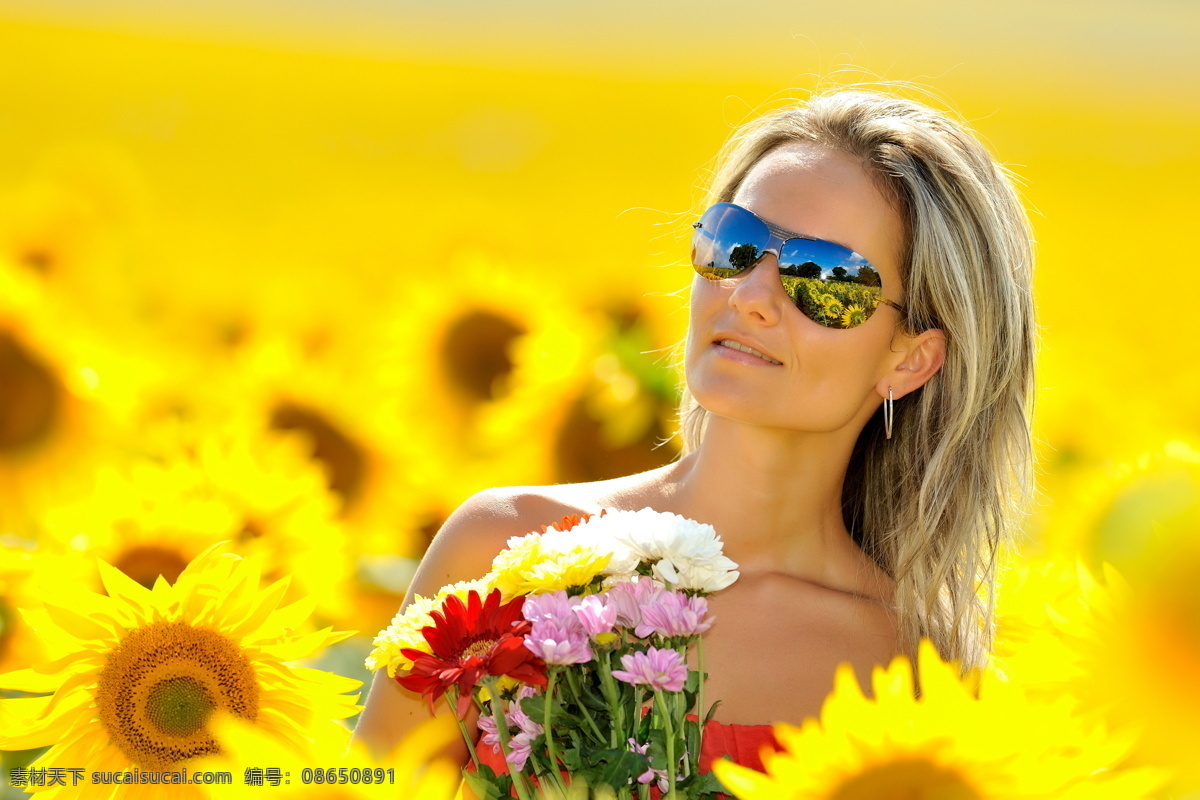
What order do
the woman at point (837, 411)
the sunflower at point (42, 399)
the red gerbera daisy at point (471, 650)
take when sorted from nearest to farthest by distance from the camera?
1. the red gerbera daisy at point (471, 650)
2. the woman at point (837, 411)
3. the sunflower at point (42, 399)

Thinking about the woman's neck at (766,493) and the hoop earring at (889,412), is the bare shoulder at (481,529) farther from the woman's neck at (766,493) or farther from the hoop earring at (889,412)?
the hoop earring at (889,412)

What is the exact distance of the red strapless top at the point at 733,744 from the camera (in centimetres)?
201

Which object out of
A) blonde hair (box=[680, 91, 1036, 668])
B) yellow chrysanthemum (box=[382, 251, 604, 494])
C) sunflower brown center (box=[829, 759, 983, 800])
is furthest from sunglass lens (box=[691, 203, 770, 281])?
sunflower brown center (box=[829, 759, 983, 800])

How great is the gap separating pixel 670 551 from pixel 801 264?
1025 millimetres

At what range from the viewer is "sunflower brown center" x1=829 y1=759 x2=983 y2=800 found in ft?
3.19

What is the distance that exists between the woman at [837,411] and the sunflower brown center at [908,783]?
123cm

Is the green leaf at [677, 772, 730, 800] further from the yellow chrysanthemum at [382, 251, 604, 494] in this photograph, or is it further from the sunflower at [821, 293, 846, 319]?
the yellow chrysanthemum at [382, 251, 604, 494]

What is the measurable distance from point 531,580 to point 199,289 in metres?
2.80

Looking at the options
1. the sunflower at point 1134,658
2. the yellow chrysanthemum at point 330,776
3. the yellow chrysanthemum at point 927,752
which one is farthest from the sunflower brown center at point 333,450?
the yellow chrysanthemum at point 927,752

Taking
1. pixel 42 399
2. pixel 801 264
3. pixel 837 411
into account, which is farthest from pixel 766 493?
pixel 42 399

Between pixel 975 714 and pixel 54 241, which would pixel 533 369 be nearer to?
pixel 54 241

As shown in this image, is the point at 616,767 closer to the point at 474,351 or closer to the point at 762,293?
the point at 762,293

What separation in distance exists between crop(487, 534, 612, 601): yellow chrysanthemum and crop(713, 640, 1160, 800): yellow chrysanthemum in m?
0.32

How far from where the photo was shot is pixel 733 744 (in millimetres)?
2125
